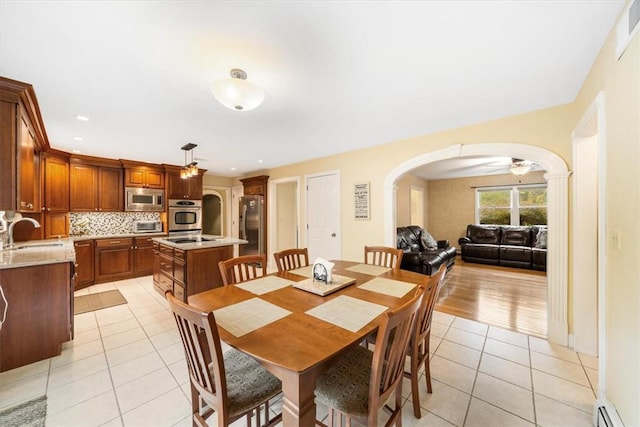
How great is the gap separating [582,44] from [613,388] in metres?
2.12

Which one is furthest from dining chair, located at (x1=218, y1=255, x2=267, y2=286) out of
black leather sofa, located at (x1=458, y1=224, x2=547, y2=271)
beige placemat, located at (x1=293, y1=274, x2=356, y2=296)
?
black leather sofa, located at (x1=458, y1=224, x2=547, y2=271)

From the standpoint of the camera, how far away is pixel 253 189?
19.3 ft

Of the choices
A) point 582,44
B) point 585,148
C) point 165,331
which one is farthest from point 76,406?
point 585,148

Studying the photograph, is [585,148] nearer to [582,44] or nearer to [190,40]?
[582,44]

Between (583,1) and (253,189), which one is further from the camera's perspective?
(253,189)

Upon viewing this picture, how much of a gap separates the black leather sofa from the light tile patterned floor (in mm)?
3719

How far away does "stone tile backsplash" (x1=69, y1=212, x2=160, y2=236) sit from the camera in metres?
4.55

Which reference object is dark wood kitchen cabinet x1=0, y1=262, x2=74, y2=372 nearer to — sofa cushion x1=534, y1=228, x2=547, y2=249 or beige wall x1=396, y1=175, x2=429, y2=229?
beige wall x1=396, y1=175, x2=429, y2=229

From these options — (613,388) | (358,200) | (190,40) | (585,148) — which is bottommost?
(613,388)

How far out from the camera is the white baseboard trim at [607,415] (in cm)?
129

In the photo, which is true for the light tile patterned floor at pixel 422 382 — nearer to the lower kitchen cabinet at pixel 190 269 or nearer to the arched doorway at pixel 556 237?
the arched doorway at pixel 556 237

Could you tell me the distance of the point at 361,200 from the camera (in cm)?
404

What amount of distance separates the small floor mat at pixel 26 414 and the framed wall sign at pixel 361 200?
A: 373 centimetres

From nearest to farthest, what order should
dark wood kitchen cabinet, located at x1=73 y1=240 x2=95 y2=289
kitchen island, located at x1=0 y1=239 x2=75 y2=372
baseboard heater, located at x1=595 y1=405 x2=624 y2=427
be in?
baseboard heater, located at x1=595 y1=405 x2=624 y2=427
kitchen island, located at x1=0 y1=239 x2=75 y2=372
dark wood kitchen cabinet, located at x1=73 y1=240 x2=95 y2=289
